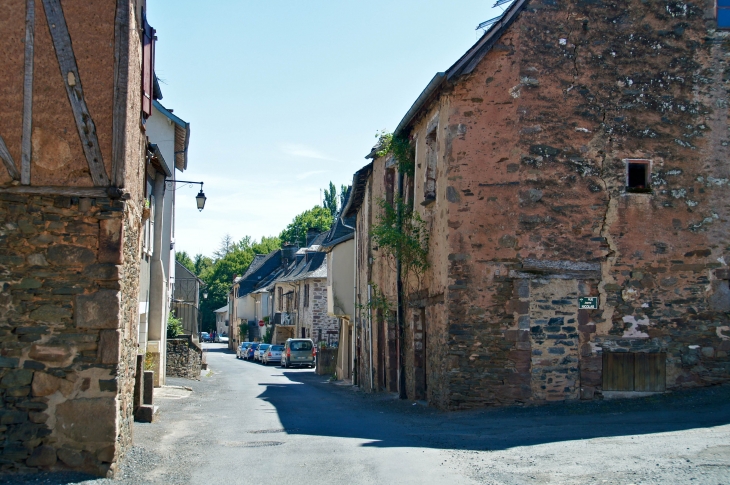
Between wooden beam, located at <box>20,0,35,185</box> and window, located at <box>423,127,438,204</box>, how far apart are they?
9058 mm

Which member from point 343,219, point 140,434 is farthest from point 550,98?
point 343,219

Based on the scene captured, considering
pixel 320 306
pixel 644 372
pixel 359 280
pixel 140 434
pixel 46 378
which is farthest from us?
pixel 320 306

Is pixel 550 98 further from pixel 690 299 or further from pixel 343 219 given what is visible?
pixel 343 219

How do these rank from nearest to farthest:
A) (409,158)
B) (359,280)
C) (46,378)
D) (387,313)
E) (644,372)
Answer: (46,378), (644,372), (409,158), (387,313), (359,280)

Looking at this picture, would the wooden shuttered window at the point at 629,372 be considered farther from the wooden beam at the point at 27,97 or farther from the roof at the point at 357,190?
the wooden beam at the point at 27,97

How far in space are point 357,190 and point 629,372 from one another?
1179 centimetres

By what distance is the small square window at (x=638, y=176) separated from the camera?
48.9 feet

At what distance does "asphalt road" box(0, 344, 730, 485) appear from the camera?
8.24 m

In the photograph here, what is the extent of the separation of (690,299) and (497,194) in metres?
4.11

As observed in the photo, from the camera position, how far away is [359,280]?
25.2 metres

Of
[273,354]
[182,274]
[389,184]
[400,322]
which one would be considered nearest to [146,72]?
[400,322]

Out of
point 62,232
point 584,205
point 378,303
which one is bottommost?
point 378,303

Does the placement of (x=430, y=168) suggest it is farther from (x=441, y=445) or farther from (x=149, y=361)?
A: (x=149, y=361)

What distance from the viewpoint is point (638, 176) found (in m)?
15.2
